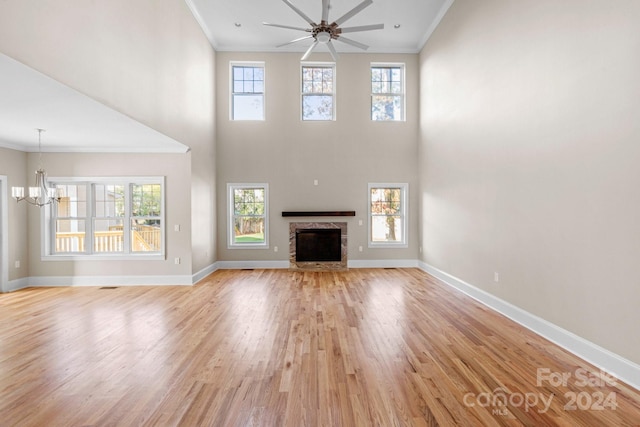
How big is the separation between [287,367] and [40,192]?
5471 millimetres

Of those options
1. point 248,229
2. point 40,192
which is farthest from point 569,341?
point 40,192

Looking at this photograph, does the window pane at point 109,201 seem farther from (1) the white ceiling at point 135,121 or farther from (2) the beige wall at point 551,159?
(2) the beige wall at point 551,159

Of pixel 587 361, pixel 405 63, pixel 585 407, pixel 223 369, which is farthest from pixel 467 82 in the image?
pixel 223 369

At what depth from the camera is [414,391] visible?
7.59 ft

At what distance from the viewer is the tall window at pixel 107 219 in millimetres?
5879

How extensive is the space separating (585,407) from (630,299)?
989mm

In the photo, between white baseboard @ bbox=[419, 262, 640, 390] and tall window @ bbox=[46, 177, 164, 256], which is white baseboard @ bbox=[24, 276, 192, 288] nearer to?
tall window @ bbox=[46, 177, 164, 256]

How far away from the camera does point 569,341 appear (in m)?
3.02

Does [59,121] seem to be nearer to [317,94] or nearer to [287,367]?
[287,367]

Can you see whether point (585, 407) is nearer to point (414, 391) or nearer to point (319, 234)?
point (414, 391)

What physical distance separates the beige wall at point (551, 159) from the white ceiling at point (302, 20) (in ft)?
3.01

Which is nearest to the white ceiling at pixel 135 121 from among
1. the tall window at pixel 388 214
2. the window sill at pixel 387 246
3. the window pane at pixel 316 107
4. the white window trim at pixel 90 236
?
the white window trim at pixel 90 236

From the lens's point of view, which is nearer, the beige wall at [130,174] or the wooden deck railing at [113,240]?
the beige wall at [130,174]

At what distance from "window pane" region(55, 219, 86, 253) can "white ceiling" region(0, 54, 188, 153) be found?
1.43 metres
